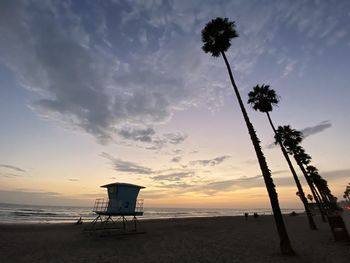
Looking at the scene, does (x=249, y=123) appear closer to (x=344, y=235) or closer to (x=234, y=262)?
(x=234, y=262)

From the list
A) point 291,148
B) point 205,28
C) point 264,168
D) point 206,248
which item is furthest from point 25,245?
point 291,148

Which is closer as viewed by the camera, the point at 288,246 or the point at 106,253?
the point at 288,246

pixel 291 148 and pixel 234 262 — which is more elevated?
pixel 291 148

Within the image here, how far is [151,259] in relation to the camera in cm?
1389

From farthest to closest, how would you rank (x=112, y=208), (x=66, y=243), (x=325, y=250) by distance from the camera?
(x=112, y=208)
(x=66, y=243)
(x=325, y=250)

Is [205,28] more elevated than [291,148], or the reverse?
[205,28]

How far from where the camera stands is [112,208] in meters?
25.7

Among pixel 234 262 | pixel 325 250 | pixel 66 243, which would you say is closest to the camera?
pixel 234 262

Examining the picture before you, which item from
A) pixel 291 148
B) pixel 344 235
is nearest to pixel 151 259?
pixel 344 235

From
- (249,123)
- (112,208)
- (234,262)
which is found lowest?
(234,262)

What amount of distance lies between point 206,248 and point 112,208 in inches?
509

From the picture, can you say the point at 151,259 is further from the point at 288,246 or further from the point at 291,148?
the point at 291,148

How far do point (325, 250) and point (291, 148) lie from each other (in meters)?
22.5

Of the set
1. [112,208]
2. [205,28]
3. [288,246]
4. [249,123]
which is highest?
[205,28]
